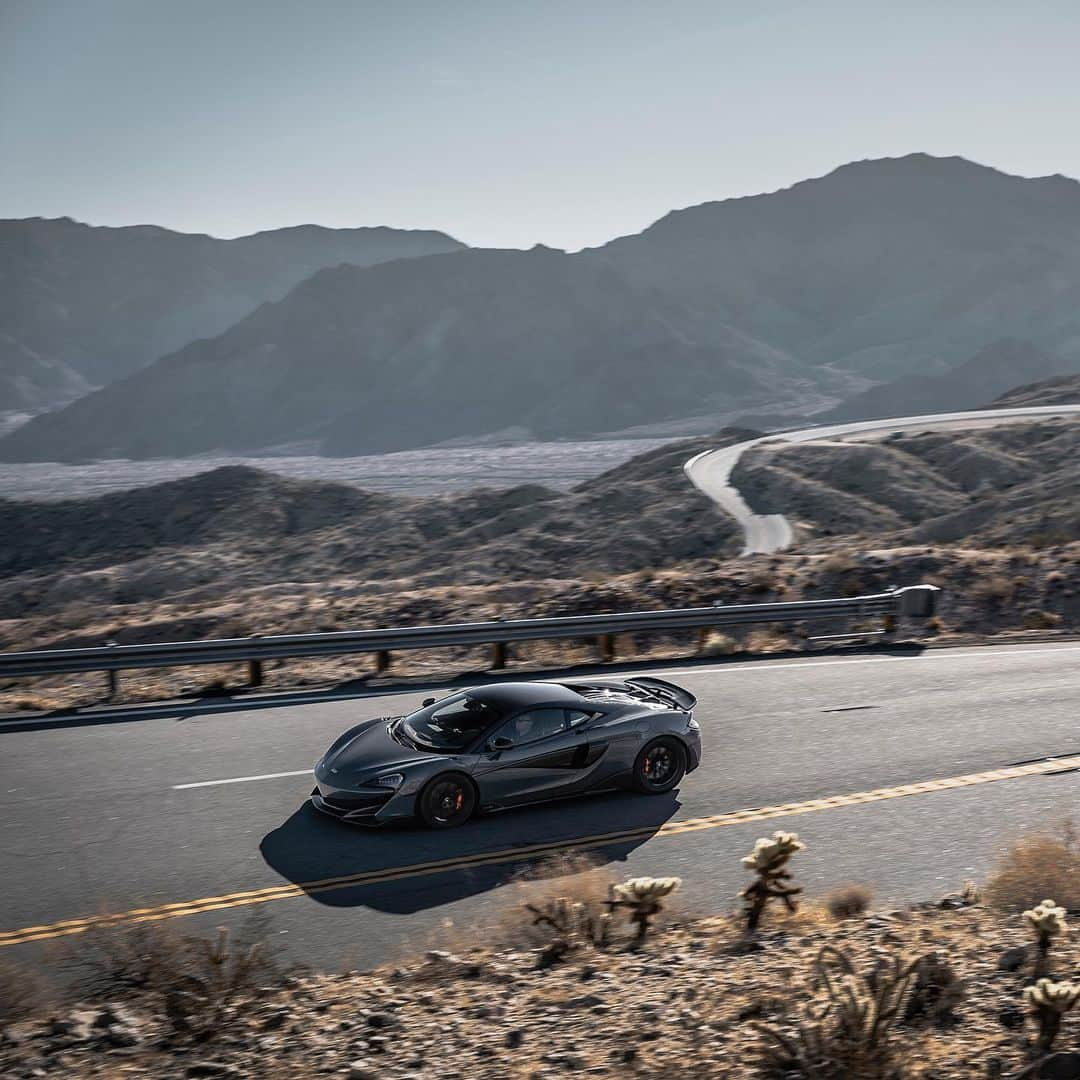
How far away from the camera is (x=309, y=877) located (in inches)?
360

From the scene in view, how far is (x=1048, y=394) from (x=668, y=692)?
271 ft

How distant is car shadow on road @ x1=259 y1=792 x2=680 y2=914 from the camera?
8898 millimetres

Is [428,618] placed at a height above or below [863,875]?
above

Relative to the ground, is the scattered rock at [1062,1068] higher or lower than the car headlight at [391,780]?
lower

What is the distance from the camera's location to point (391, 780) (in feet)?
32.7

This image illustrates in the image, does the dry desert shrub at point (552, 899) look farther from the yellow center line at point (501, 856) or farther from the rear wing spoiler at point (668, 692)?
the rear wing spoiler at point (668, 692)

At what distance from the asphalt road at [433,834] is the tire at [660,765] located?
0.16 m

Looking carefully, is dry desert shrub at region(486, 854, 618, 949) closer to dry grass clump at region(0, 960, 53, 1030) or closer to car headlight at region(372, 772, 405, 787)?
car headlight at region(372, 772, 405, 787)

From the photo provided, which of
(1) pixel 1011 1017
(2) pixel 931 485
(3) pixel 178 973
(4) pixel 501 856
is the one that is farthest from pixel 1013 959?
(2) pixel 931 485

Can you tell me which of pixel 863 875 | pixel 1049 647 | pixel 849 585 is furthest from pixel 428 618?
pixel 863 875

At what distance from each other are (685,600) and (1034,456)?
1397 inches

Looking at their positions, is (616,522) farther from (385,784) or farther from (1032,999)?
(1032,999)

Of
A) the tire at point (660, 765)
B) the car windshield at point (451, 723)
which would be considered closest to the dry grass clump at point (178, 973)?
the car windshield at point (451, 723)

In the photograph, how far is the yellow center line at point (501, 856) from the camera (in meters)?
8.21
